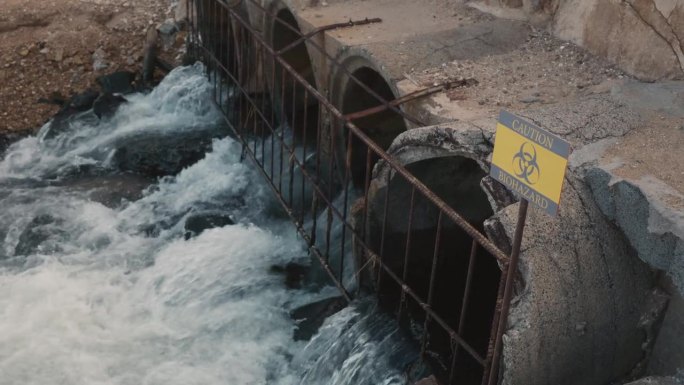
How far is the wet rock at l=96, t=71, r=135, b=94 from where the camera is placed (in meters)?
10.1

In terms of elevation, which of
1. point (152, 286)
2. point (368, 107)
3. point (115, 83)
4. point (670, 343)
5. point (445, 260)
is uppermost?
point (368, 107)

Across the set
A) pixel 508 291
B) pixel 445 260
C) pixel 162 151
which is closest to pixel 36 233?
pixel 162 151

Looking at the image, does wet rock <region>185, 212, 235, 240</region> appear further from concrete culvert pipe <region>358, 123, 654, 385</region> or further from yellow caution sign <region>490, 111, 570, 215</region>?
yellow caution sign <region>490, 111, 570, 215</region>

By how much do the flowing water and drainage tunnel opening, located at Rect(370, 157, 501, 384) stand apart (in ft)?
1.20

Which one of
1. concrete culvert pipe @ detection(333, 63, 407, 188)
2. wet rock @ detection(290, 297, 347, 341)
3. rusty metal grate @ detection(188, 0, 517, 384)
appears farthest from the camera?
concrete culvert pipe @ detection(333, 63, 407, 188)

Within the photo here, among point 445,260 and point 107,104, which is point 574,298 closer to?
point 445,260

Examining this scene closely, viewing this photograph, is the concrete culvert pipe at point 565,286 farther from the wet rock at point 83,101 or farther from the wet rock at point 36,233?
the wet rock at point 83,101

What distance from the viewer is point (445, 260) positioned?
256 inches

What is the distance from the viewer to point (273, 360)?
19.1 ft

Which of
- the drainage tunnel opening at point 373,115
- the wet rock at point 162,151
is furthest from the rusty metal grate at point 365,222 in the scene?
the wet rock at point 162,151

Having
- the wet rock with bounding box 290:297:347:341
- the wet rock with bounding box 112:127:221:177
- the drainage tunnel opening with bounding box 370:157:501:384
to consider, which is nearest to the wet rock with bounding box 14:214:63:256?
the wet rock with bounding box 112:127:221:177

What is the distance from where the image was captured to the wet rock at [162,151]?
885 cm

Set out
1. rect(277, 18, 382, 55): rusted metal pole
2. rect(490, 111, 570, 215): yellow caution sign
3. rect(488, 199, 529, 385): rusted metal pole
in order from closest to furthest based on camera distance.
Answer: rect(490, 111, 570, 215): yellow caution sign
rect(488, 199, 529, 385): rusted metal pole
rect(277, 18, 382, 55): rusted metal pole

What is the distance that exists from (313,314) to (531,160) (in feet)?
11.4
